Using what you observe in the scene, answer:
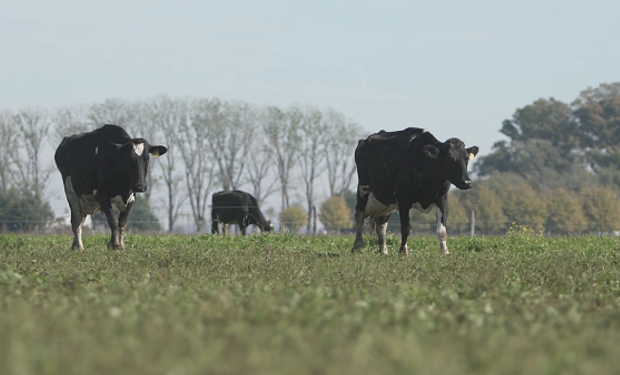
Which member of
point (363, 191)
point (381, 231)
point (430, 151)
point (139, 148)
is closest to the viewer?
point (430, 151)

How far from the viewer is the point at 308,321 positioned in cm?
604

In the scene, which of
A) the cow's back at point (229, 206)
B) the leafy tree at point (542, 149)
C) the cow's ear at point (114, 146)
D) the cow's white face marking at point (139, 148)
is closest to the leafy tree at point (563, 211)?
the leafy tree at point (542, 149)

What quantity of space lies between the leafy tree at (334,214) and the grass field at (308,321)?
2299 inches

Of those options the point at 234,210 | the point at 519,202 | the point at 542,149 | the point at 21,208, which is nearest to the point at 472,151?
the point at 234,210

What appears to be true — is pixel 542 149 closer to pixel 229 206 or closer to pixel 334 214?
pixel 334 214

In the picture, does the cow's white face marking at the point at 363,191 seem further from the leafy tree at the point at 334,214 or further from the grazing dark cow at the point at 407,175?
the leafy tree at the point at 334,214

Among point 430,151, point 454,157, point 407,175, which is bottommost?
point 407,175

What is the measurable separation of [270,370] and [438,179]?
12.4 metres

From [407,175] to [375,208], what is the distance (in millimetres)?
1368

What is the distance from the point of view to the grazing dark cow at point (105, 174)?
57.2 feet

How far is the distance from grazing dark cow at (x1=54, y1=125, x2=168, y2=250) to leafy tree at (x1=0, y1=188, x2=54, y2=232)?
38.2 metres

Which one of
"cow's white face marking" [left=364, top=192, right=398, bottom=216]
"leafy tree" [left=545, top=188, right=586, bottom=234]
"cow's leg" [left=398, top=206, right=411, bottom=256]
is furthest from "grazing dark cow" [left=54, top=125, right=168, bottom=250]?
"leafy tree" [left=545, top=188, right=586, bottom=234]

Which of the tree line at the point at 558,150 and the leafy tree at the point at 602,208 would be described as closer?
the leafy tree at the point at 602,208

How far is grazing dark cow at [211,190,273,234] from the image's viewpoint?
3638 cm
